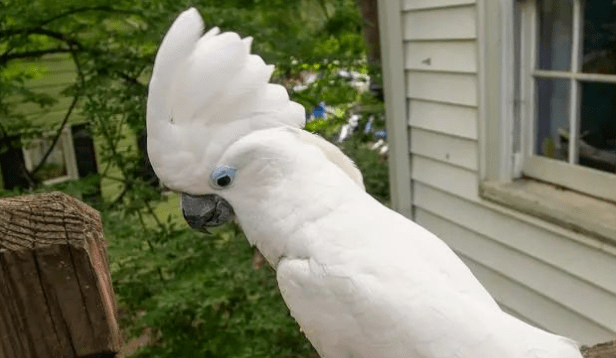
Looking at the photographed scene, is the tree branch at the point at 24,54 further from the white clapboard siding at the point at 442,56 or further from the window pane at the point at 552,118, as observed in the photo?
the window pane at the point at 552,118

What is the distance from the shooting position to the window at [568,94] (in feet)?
7.09

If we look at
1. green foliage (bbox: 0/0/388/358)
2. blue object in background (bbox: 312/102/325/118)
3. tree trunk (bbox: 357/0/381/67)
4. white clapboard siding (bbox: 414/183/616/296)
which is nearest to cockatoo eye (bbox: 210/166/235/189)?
green foliage (bbox: 0/0/388/358)

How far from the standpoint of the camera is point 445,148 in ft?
9.53

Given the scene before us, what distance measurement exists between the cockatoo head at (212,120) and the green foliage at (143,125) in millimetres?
1310

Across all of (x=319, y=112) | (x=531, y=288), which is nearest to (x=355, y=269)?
(x=531, y=288)

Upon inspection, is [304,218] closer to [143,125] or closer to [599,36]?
[599,36]

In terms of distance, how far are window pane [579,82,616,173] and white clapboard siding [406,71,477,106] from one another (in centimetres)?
49

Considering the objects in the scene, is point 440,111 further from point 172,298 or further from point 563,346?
point 563,346

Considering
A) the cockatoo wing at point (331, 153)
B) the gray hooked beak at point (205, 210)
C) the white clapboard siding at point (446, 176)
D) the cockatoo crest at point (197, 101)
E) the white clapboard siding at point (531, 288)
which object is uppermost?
the cockatoo crest at point (197, 101)

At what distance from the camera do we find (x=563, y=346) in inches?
38.2

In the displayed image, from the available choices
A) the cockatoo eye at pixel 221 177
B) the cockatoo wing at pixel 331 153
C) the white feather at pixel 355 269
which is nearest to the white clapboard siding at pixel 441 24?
the cockatoo wing at pixel 331 153

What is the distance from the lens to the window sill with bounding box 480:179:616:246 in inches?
83.1

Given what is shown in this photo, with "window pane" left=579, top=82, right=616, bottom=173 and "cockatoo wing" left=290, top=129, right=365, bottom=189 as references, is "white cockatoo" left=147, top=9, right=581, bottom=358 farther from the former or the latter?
"window pane" left=579, top=82, right=616, bottom=173

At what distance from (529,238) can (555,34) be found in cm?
88
